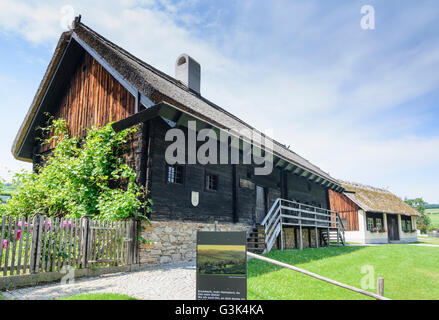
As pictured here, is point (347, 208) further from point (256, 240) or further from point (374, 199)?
point (256, 240)

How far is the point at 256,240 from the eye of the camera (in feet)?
41.6

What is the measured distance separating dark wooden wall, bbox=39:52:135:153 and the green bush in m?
0.82

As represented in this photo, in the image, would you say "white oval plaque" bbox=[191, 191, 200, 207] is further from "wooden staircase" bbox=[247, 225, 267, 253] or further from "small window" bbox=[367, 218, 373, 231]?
"small window" bbox=[367, 218, 373, 231]

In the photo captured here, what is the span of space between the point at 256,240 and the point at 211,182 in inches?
121

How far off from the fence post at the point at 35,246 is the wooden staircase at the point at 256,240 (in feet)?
23.7

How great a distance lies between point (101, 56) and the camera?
10688 millimetres

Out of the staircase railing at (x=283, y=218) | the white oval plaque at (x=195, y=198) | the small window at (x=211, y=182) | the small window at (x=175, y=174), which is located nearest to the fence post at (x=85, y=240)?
the small window at (x=175, y=174)

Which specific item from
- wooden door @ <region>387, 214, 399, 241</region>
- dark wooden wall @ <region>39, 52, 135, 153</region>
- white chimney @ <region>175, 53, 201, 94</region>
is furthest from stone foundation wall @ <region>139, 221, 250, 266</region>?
wooden door @ <region>387, 214, 399, 241</region>

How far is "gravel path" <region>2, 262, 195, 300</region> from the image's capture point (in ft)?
17.4

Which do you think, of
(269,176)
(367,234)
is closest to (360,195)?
(367,234)

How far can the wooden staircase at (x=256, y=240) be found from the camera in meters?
11.7

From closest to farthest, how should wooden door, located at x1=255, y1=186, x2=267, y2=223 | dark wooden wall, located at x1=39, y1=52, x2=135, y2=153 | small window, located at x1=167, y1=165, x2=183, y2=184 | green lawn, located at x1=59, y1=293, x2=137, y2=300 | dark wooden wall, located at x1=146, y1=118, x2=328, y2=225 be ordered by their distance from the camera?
green lawn, located at x1=59, y1=293, x2=137, y2=300, dark wooden wall, located at x1=146, y1=118, x2=328, y2=225, small window, located at x1=167, y1=165, x2=183, y2=184, dark wooden wall, located at x1=39, y1=52, x2=135, y2=153, wooden door, located at x1=255, y1=186, x2=267, y2=223

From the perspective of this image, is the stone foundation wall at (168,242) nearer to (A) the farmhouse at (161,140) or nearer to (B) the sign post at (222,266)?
(A) the farmhouse at (161,140)
